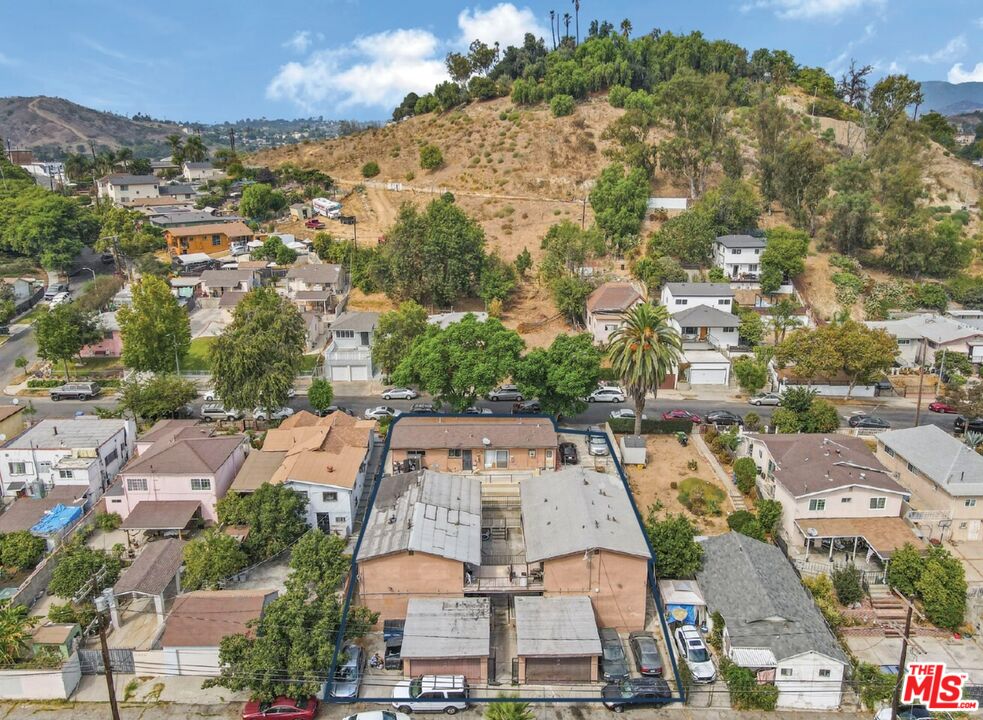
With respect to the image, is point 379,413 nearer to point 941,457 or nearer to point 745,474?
point 745,474

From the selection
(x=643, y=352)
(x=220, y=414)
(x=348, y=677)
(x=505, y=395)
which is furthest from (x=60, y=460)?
(x=643, y=352)

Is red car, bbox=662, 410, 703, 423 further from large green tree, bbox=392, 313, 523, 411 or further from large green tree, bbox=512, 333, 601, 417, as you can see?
large green tree, bbox=392, 313, 523, 411

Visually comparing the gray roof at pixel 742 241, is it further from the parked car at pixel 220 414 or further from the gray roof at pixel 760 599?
Result: the parked car at pixel 220 414

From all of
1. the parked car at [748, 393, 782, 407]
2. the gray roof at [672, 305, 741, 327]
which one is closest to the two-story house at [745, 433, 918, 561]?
the parked car at [748, 393, 782, 407]

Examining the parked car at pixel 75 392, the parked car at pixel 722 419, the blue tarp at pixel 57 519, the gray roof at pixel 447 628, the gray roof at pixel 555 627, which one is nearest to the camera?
the gray roof at pixel 447 628

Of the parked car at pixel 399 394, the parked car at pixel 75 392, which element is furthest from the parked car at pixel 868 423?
the parked car at pixel 75 392
